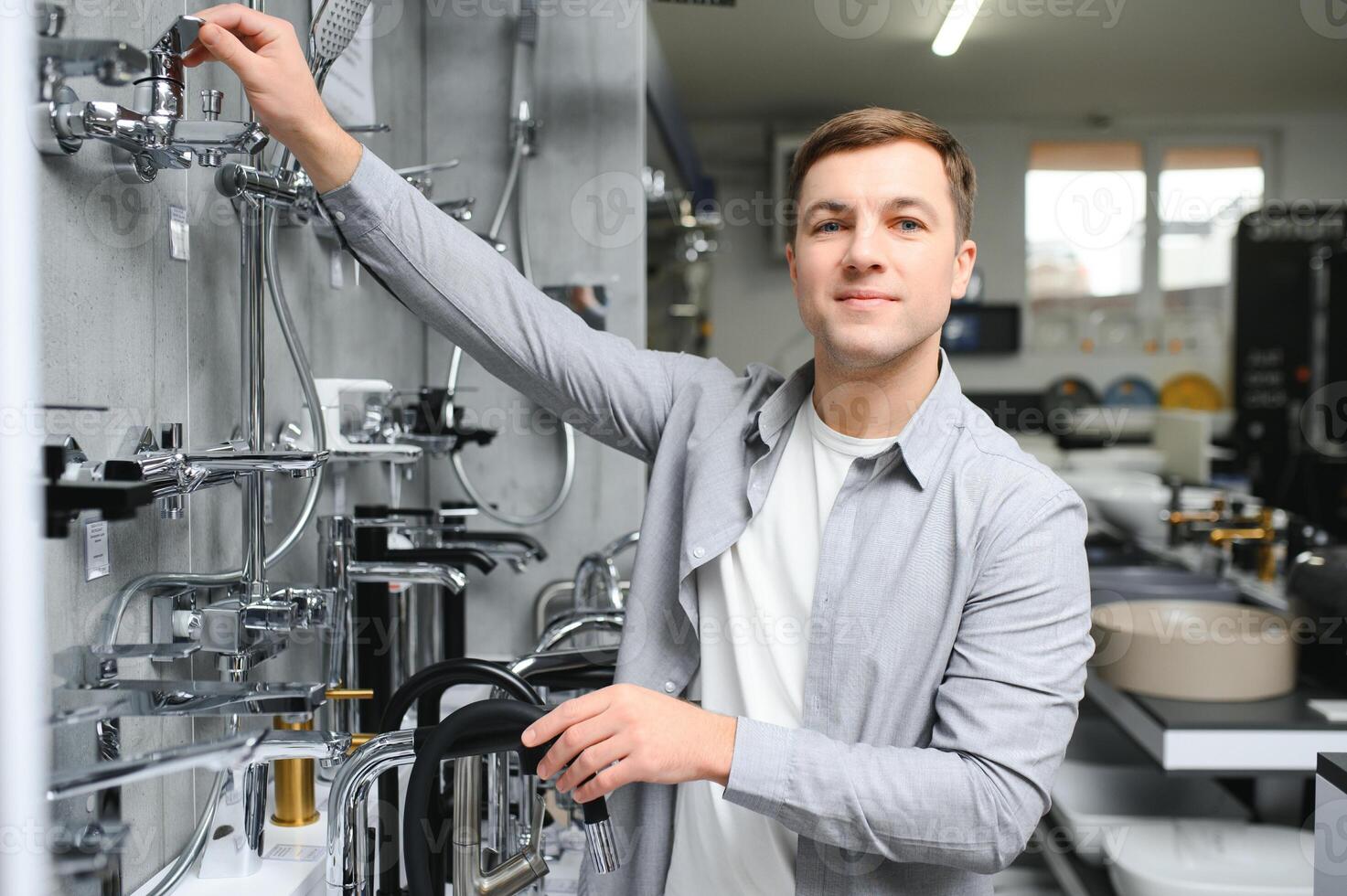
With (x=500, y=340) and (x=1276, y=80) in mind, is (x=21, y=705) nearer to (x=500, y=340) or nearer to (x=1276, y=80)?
(x=500, y=340)

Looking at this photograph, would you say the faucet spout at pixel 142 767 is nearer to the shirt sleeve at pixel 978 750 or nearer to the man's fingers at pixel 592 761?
the man's fingers at pixel 592 761

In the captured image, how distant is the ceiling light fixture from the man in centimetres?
105

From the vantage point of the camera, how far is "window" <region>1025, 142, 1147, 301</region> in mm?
5137

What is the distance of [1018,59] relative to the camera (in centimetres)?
406

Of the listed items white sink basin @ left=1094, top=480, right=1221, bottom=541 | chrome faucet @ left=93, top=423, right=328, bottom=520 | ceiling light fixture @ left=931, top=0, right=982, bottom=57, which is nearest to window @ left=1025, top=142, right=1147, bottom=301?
white sink basin @ left=1094, top=480, right=1221, bottom=541

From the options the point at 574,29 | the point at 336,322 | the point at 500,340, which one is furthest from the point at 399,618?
the point at 574,29

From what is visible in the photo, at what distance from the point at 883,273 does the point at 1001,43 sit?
10.9 feet

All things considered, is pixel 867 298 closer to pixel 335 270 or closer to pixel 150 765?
pixel 150 765

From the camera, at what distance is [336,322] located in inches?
57.1
